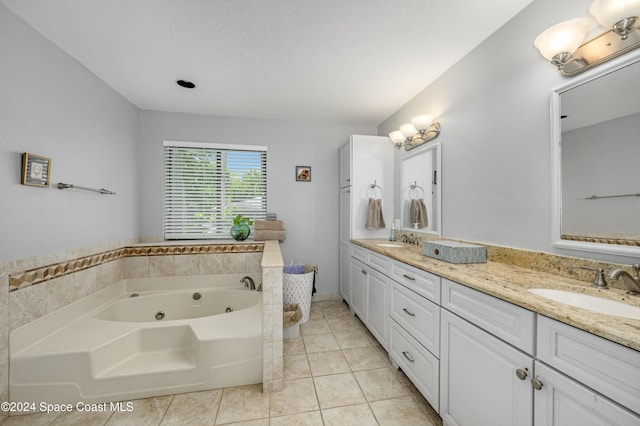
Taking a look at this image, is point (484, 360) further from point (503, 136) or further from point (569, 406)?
point (503, 136)

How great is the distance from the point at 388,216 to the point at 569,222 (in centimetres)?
175

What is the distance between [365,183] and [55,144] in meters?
2.62

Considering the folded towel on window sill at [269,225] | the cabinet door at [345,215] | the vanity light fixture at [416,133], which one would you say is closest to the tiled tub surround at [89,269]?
the folded towel on window sill at [269,225]

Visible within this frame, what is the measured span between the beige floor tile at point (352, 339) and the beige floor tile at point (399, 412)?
661 millimetres

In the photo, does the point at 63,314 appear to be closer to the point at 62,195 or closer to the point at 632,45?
the point at 62,195

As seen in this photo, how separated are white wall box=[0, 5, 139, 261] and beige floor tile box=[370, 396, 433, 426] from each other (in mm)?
2327

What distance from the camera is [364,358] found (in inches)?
79.8

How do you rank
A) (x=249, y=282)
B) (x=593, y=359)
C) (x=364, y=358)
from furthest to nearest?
(x=249, y=282), (x=364, y=358), (x=593, y=359)

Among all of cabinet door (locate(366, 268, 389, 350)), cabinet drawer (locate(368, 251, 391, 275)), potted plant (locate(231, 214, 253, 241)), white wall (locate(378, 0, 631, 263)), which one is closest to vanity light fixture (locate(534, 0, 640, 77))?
white wall (locate(378, 0, 631, 263))

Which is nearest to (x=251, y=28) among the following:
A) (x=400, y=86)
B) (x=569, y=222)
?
(x=400, y=86)

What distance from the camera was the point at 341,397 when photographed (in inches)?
62.9

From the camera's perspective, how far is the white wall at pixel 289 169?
2855mm

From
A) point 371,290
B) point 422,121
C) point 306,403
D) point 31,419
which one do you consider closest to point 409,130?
point 422,121

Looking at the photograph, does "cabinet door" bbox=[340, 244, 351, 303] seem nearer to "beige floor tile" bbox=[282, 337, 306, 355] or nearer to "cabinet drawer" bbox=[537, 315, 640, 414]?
"beige floor tile" bbox=[282, 337, 306, 355]
